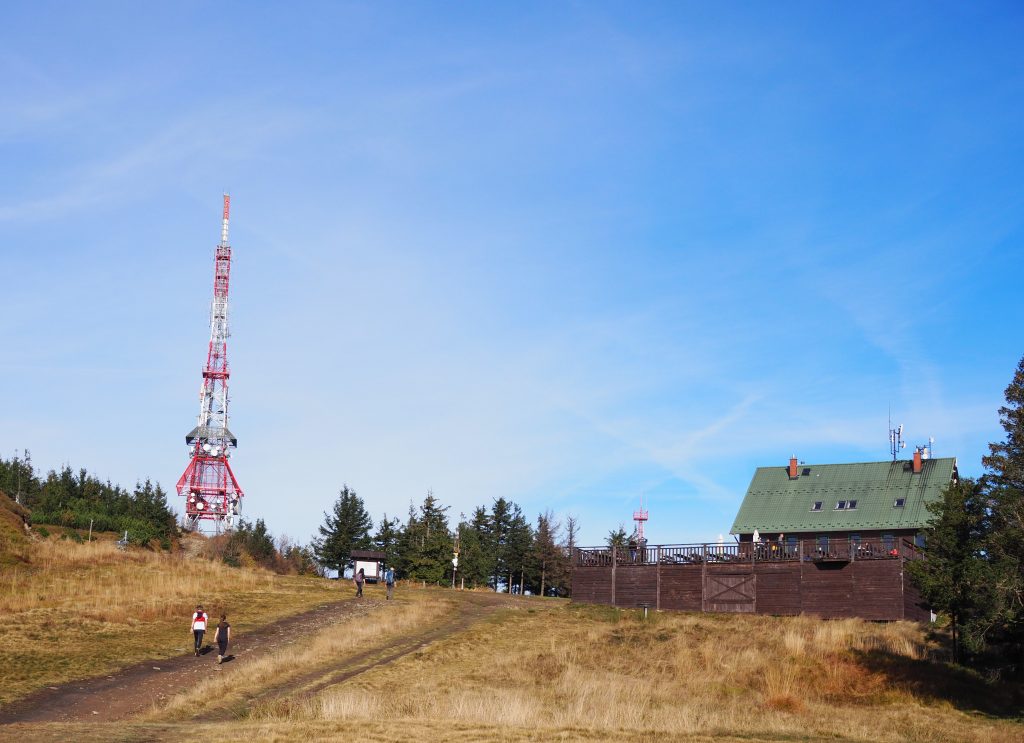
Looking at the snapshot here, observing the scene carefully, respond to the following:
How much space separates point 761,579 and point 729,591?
155 cm

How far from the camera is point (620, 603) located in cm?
4725

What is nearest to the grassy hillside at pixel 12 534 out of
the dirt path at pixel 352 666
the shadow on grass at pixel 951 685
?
the dirt path at pixel 352 666

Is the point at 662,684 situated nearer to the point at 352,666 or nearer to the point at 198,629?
the point at 352,666

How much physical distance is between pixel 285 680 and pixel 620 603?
22.9 meters

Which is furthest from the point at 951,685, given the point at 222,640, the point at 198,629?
the point at 198,629

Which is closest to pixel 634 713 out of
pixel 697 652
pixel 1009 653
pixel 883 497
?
pixel 697 652

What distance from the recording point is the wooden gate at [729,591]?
146 feet

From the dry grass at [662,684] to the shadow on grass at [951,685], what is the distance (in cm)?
32

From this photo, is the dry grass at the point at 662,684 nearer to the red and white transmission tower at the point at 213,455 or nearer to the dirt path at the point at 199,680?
the dirt path at the point at 199,680

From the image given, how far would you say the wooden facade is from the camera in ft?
137

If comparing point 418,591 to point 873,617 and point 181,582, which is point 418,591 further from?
point 873,617

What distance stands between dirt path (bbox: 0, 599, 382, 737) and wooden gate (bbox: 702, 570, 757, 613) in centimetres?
1870

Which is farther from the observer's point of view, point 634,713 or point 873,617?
point 873,617

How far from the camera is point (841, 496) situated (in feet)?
206
